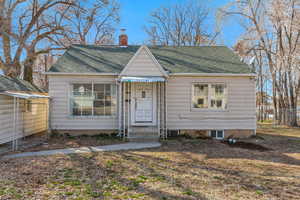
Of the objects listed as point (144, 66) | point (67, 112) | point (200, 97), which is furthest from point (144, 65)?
point (67, 112)

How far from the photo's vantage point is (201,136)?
10758 millimetres

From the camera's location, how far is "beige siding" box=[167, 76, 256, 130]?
10625mm

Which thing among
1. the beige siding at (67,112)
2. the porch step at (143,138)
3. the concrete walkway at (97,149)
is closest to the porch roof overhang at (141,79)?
the beige siding at (67,112)

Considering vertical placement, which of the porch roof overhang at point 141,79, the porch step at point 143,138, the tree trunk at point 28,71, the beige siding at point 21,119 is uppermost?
the tree trunk at point 28,71

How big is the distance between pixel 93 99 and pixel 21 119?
10.9 ft

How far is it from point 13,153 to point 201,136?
7.83 meters

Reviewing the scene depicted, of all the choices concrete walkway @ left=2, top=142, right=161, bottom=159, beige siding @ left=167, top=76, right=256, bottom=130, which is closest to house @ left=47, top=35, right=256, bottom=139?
beige siding @ left=167, top=76, right=256, bottom=130

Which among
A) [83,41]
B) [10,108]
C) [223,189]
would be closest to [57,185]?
[223,189]

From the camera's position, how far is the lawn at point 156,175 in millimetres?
4270

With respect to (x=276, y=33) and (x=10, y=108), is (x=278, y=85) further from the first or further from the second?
(x=10, y=108)

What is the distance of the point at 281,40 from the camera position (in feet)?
59.0

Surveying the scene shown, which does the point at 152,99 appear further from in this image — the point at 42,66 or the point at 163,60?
the point at 42,66

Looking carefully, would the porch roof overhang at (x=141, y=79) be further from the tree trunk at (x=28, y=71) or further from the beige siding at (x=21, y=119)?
the tree trunk at (x=28, y=71)

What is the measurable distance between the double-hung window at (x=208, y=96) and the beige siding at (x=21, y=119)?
800 centimetres
